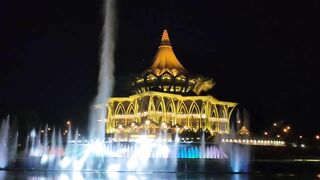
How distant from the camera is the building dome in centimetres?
5641

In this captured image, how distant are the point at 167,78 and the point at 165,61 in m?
3.65

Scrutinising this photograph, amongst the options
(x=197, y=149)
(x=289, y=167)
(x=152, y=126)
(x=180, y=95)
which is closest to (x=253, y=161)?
(x=289, y=167)

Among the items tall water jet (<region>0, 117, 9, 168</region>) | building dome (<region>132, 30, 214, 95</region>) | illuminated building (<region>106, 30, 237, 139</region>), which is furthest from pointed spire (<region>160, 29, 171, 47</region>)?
tall water jet (<region>0, 117, 9, 168</region>)

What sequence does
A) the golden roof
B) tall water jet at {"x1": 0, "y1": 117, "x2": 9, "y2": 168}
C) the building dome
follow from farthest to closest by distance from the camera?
the golden roof, the building dome, tall water jet at {"x1": 0, "y1": 117, "x2": 9, "y2": 168}

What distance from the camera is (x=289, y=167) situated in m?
Result: 27.8

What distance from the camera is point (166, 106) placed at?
170ft

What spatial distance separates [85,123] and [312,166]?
3878cm

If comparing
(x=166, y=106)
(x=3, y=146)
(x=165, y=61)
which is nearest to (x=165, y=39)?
(x=165, y=61)

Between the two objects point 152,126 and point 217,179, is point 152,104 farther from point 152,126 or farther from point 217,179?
point 217,179

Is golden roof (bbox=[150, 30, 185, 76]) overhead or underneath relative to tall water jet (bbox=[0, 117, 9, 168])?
overhead

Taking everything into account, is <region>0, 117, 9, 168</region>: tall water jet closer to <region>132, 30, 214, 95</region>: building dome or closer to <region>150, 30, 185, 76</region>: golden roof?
<region>132, 30, 214, 95</region>: building dome

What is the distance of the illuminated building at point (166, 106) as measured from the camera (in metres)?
50.5

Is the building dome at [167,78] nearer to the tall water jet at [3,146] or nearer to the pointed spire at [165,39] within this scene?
the pointed spire at [165,39]

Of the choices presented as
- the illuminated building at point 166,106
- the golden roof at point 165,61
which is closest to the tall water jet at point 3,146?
the illuminated building at point 166,106
